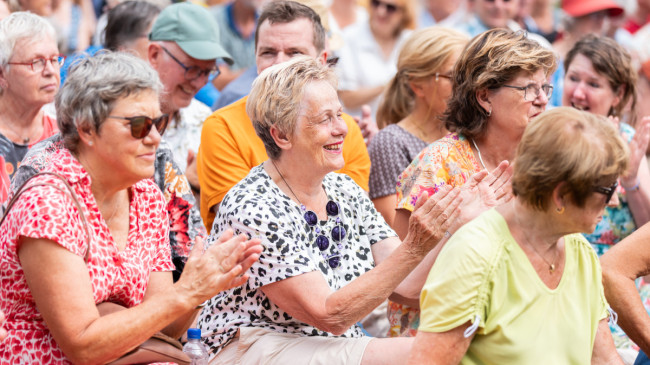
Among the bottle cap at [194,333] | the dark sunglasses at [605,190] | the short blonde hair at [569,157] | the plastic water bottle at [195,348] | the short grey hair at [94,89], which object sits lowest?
the plastic water bottle at [195,348]

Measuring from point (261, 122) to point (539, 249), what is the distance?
1306mm

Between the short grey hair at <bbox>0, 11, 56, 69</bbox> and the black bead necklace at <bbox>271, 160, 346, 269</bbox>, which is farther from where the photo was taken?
the short grey hair at <bbox>0, 11, 56, 69</bbox>

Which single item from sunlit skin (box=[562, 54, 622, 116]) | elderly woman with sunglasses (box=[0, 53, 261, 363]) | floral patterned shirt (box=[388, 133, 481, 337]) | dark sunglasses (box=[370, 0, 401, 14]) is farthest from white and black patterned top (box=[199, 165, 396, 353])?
dark sunglasses (box=[370, 0, 401, 14])

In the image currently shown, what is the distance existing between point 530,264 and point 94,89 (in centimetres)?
164

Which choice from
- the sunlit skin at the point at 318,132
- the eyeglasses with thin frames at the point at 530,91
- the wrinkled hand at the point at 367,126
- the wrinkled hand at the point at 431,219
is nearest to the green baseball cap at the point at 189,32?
the wrinkled hand at the point at 367,126

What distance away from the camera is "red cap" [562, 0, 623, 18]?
24.8 feet

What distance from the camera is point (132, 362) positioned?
122 inches

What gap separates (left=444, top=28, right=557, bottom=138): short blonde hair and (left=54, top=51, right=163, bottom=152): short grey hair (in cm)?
154

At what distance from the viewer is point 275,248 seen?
10.7 ft

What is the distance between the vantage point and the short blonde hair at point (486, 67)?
396 centimetres

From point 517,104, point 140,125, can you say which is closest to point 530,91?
point 517,104

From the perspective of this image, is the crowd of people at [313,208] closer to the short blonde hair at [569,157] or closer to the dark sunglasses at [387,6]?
the short blonde hair at [569,157]

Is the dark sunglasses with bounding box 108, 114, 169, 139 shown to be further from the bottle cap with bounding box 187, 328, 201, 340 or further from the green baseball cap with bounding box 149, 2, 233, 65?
the green baseball cap with bounding box 149, 2, 233, 65

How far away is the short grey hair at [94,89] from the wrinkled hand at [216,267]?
626mm
